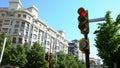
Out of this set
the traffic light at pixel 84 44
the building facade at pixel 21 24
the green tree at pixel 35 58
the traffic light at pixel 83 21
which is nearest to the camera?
the traffic light at pixel 84 44

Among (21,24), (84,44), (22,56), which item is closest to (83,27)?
(84,44)

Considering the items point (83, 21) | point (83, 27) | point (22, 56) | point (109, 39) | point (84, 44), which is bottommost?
point (84, 44)

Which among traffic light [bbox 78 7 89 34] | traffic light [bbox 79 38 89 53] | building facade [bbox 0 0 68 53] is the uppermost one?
building facade [bbox 0 0 68 53]

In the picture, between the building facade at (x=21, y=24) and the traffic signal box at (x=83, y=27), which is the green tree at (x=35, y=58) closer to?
the building facade at (x=21, y=24)

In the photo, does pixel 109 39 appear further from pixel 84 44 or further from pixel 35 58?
pixel 35 58

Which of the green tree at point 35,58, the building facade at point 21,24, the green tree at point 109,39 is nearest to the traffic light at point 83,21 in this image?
the green tree at point 109,39

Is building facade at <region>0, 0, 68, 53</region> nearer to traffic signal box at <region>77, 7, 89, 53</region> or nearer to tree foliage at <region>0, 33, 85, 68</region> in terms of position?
tree foliage at <region>0, 33, 85, 68</region>

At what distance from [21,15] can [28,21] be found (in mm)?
2572

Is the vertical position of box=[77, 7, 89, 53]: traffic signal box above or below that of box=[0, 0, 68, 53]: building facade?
below

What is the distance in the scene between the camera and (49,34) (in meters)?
65.5

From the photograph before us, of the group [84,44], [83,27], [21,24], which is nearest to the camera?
[84,44]

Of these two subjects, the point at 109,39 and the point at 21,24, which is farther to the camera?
the point at 21,24

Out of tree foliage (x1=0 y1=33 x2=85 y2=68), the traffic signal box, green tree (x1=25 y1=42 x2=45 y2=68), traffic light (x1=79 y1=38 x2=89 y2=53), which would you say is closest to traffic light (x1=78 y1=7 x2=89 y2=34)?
the traffic signal box

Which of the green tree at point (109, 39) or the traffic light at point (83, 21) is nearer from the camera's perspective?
the traffic light at point (83, 21)
